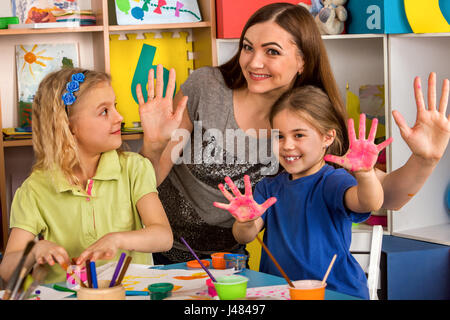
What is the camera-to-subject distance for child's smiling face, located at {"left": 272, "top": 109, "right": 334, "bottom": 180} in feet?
5.31

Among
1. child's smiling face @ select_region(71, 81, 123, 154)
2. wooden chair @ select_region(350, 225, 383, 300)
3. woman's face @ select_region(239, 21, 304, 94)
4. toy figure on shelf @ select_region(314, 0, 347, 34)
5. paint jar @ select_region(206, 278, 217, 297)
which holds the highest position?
toy figure on shelf @ select_region(314, 0, 347, 34)

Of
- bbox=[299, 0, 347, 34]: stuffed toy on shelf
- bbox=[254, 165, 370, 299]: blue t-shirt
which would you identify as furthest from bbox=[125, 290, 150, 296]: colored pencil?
bbox=[299, 0, 347, 34]: stuffed toy on shelf

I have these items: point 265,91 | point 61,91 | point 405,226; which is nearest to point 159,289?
point 61,91

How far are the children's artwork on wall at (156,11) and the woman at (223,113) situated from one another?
633 mm

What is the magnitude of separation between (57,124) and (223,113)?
22.2 inches

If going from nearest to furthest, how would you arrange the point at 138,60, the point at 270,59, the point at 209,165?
the point at 270,59 < the point at 209,165 < the point at 138,60

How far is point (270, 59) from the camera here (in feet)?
6.22

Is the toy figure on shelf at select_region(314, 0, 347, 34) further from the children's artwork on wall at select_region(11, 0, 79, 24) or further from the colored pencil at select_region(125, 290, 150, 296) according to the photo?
the colored pencil at select_region(125, 290, 150, 296)

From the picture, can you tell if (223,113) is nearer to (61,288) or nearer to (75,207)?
(75,207)

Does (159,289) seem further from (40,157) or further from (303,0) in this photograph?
(303,0)

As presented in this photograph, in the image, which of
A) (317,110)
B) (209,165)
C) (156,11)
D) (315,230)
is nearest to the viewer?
(315,230)

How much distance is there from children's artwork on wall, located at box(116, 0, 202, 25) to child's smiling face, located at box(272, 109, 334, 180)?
1171 millimetres

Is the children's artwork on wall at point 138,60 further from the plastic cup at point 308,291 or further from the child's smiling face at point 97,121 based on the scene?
the plastic cup at point 308,291

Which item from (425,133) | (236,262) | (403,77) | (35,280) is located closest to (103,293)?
(35,280)
